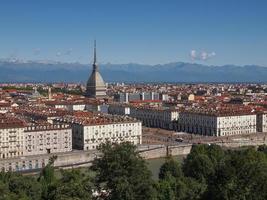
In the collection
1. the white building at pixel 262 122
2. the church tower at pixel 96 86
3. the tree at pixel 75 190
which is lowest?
the white building at pixel 262 122

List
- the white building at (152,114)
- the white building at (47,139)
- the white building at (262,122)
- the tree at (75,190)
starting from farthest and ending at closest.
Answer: the white building at (152,114)
the white building at (262,122)
the white building at (47,139)
the tree at (75,190)

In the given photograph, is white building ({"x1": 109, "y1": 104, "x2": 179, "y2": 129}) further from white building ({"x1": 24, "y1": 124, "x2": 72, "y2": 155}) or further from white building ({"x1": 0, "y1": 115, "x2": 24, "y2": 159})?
white building ({"x1": 0, "y1": 115, "x2": 24, "y2": 159})

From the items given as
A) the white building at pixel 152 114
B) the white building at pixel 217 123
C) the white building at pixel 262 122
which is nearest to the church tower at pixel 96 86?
the white building at pixel 152 114

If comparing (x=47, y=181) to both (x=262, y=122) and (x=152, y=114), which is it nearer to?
(x=262, y=122)

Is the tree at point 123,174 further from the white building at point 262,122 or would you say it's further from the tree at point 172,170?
the white building at point 262,122

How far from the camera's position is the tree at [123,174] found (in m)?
15.3

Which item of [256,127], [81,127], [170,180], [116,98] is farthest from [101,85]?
[170,180]

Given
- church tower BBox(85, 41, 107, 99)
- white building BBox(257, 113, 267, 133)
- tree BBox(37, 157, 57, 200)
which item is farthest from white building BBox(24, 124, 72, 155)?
church tower BBox(85, 41, 107, 99)

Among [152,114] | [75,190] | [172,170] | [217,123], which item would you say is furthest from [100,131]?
[75,190]

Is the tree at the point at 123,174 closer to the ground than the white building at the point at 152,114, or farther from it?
farther from it

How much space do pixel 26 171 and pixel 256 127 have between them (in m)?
25.9

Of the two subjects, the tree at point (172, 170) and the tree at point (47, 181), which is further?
the tree at point (172, 170)

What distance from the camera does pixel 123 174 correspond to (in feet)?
51.6

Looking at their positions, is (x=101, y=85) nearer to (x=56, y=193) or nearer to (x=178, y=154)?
(x=178, y=154)
